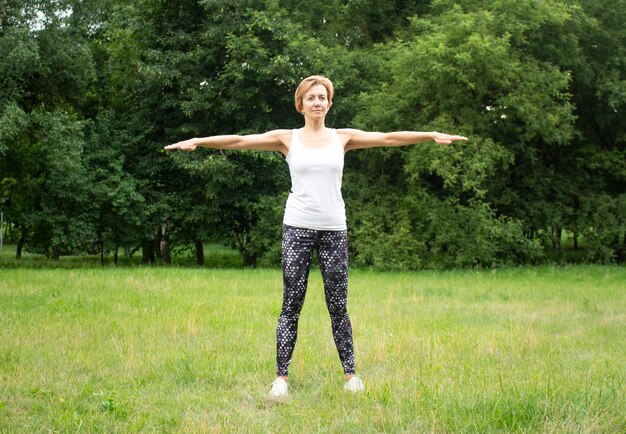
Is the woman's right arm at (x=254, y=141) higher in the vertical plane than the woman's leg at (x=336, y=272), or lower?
higher

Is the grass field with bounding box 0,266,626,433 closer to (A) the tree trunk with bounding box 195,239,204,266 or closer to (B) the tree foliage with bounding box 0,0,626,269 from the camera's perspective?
(B) the tree foliage with bounding box 0,0,626,269

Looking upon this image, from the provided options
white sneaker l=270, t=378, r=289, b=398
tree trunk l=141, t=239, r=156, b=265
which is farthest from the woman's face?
tree trunk l=141, t=239, r=156, b=265

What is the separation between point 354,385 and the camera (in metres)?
5.29

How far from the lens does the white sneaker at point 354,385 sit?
524cm

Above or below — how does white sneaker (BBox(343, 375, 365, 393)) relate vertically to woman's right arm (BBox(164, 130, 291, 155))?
below

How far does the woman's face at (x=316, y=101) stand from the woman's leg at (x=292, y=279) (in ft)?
2.93

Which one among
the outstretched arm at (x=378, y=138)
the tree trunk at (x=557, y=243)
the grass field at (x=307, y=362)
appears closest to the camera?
the grass field at (x=307, y=362)

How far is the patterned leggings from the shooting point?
5.17 m

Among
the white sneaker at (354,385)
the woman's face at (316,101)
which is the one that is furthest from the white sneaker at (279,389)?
the woman's face at (316,101)

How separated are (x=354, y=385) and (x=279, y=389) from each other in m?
0.58

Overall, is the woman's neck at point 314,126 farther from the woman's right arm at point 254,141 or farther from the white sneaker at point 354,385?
the white sneaker at point 354,385

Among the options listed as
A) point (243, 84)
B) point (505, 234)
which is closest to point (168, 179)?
point (243, 84)

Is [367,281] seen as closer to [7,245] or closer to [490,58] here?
[490,58]

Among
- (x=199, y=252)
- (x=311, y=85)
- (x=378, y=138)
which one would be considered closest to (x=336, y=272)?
(x=378, y=138)
